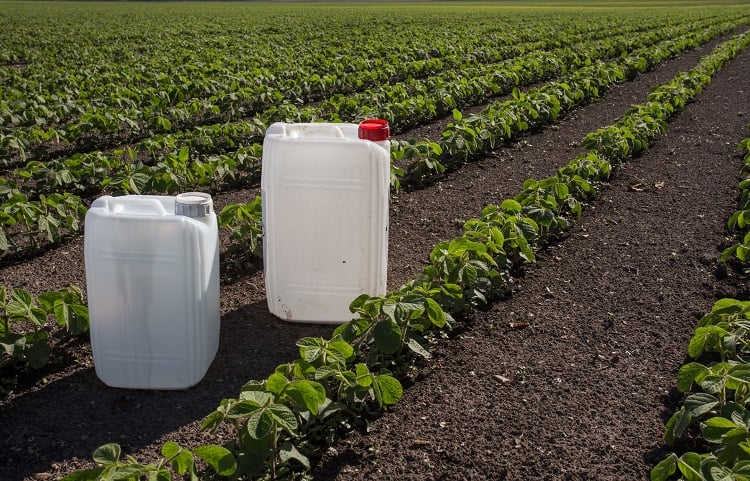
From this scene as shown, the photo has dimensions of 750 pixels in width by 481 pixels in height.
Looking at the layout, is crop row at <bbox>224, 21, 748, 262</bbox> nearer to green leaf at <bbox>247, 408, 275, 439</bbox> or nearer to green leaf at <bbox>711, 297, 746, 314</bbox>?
green leaf at <bbox>247, 408, 275, 439</bbox>

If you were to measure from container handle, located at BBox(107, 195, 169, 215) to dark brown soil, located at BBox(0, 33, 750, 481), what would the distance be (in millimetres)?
784

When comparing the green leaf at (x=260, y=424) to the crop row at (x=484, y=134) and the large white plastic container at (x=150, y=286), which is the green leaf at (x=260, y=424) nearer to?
the large white plastic container at (x=150, y=286)

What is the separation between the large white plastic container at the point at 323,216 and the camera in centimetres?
378

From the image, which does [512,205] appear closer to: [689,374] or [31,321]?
[689,374]

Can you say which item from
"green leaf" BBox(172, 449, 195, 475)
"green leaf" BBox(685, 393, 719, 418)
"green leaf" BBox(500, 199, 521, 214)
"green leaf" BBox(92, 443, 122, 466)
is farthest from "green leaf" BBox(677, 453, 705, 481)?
"green leaf" BBox(500, 199, 521, 214)

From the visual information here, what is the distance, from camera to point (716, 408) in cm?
301

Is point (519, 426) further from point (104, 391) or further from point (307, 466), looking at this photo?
point (104, 391)

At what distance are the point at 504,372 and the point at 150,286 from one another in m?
1.63

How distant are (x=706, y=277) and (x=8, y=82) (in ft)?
38.1

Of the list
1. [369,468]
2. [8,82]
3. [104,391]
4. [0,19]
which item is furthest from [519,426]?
[0,19]

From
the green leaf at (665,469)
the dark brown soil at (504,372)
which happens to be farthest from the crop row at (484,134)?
the green leaf at (665,469)

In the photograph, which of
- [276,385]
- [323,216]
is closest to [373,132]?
[323,216]

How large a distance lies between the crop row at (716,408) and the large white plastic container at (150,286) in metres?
1.89

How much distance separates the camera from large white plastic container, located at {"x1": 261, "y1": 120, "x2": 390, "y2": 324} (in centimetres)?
378
